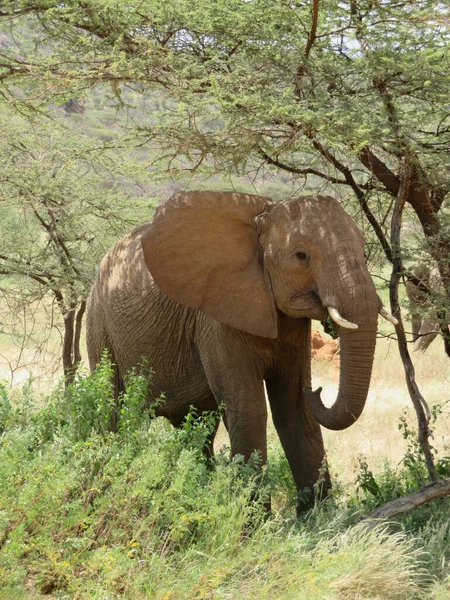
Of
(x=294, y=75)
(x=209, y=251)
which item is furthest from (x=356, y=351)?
(x=294, y=75)

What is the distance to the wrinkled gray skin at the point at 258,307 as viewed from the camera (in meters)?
5.96

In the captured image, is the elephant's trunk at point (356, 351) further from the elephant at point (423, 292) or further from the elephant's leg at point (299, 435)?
the elephant at point (423, 292)

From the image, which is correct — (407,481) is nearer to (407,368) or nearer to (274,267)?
(407,368)

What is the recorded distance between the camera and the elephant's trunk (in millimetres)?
5824

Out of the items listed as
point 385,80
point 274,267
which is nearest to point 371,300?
point 274,267

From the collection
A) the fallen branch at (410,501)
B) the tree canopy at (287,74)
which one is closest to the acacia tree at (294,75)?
the tree canopy at (287,74)

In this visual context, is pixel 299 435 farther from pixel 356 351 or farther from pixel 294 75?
pixel 294 75

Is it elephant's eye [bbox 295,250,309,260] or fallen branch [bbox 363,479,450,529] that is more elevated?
elephant's eye [bbox 295,250,309,260]

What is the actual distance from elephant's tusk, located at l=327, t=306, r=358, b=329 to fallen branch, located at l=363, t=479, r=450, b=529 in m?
1.37

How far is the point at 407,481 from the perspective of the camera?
720cm

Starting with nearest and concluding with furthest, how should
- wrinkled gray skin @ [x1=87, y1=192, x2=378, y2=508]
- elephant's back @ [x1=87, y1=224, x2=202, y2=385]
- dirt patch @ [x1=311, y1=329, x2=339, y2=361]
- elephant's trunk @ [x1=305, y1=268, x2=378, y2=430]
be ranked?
1. elephant's trunk @ [x1=305, y1=268, x2=378, y2=430]
2. wrinkled gray skin @ [x1=87, y1=192, x2=378, y2=508]
3. elephant's back @ [x1=87, y1=224, x2=202, y2=385]
4. dirt patch @ [x1=311, y1=329, x2=339, y2=361]

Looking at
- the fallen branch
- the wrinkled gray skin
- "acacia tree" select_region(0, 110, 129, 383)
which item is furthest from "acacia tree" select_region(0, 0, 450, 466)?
"acacia tree" select_region(0, 110, 129, 383)

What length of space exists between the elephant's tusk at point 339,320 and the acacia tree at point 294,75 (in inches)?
52.8

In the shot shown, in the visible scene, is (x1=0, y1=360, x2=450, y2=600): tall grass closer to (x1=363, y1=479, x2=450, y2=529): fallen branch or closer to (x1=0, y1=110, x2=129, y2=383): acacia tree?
(x1=363, y1=479, x2=450, y2=529): fallen branch
